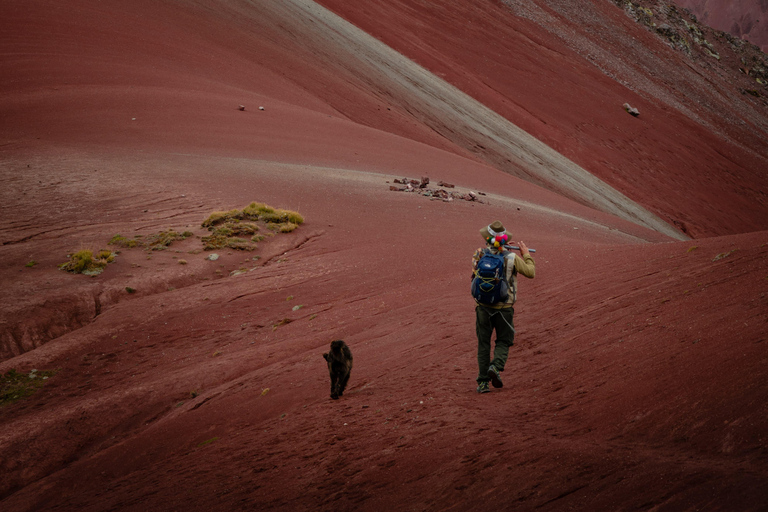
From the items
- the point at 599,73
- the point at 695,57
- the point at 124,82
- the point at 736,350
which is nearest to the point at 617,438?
the point at 736,350

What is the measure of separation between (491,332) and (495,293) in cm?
46

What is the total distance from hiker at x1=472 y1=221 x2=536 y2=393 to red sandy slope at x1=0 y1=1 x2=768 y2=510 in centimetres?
30

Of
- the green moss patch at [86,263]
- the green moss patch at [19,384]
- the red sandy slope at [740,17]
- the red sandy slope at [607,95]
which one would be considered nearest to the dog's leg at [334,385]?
the green moss patch at [19,384]

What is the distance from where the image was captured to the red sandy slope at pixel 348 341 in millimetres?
4395

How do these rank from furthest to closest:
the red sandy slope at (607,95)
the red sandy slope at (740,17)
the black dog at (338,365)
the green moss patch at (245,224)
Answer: the red sandy slope at (740,17) < the red sandy slope at (607,95) < the green moss patch at (245,224) < the black dog at (338,365)

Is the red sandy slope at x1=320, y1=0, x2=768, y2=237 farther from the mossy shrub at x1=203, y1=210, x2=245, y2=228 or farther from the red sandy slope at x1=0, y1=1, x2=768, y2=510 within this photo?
the mossy shrub at x1=203, y1=210, x2=245, y2=228

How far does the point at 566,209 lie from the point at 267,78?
15.4 metres

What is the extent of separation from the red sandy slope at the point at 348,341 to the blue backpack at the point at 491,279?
3.22ft

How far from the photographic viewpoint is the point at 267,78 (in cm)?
2869

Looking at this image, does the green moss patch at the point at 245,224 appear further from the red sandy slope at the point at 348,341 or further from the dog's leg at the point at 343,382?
the dog's leg at the point at 343,382

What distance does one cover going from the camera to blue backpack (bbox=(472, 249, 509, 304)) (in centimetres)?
586

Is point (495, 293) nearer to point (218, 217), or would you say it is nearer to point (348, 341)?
point (348, 341)

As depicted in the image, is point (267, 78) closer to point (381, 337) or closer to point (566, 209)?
point (566, 209)

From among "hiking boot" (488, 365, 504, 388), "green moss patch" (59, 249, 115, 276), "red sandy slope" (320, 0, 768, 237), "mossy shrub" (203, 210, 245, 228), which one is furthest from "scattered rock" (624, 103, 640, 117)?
"hiking boot" (488, 365, 504, 388)
